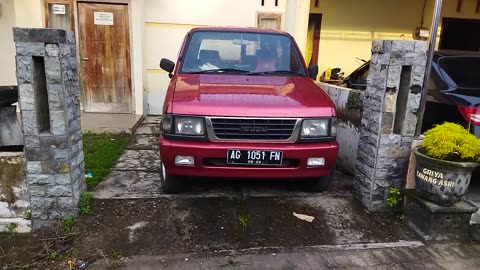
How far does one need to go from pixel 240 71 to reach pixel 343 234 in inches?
84.5

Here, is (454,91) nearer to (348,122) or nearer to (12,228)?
(348,122)

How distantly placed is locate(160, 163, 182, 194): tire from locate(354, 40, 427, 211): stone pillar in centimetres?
200

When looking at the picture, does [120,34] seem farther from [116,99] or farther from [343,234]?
[343,234]

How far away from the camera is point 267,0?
809 centimetres

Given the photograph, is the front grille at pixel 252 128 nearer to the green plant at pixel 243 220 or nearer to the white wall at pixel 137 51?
the green plant at pixel 243 220

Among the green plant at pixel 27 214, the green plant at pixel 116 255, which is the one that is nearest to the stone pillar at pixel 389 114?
the green plant at pixel 116 255

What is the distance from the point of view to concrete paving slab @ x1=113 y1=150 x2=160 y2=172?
4.96m

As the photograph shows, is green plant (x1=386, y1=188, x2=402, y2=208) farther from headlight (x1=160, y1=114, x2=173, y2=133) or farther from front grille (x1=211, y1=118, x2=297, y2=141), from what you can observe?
headlight (x1=160, y1=114, x2=173, y2=133)

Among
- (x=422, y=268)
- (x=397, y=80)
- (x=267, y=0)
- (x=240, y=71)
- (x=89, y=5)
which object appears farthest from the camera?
(x=267, y=0)

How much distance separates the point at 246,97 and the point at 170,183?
127 centimetres

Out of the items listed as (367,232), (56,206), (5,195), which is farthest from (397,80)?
(5,195)

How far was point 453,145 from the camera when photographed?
3.30 m

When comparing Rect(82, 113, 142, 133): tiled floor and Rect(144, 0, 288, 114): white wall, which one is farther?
Rect(144, 0, 288, 114): white wall

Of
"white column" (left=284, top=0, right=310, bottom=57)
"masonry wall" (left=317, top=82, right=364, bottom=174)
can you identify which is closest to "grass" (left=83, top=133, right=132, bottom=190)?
"masonry wall" (left=317, top=82, right=364, bottom=174)
